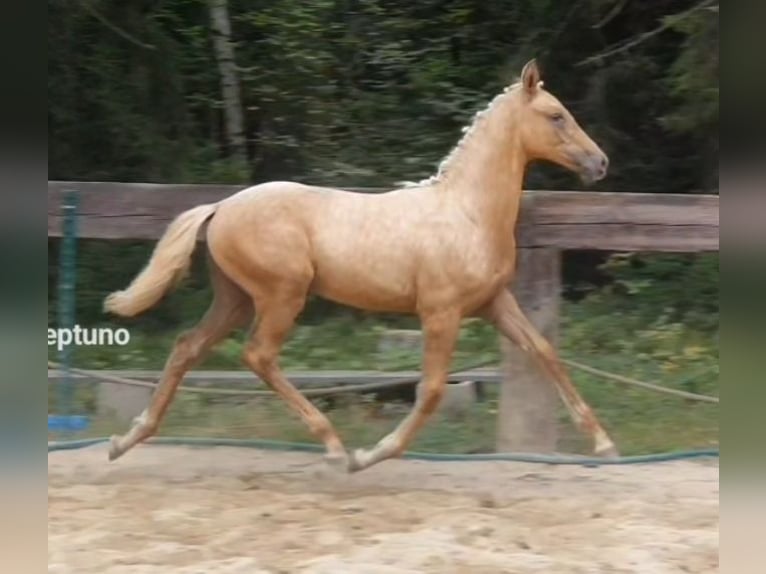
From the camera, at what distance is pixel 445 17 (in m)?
5.11

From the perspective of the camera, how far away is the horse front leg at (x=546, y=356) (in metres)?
4.59

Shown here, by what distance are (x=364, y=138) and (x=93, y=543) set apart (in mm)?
1964

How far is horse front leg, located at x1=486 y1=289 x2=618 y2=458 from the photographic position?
459 centimetres

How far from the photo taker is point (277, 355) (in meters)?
4.52

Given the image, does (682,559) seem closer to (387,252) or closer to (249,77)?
(387,252)

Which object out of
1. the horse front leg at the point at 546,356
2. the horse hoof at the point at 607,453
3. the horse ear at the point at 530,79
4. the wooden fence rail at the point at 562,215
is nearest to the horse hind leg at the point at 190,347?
the wooden fence rail at the point at 562,215

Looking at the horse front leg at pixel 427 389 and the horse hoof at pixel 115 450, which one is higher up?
the horse front leg at pixel 427 389

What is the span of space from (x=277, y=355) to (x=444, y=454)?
2.58 feet

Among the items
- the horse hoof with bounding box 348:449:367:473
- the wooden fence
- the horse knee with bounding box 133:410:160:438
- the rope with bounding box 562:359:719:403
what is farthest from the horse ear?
the horse knee with bounding box 133:410:160:438

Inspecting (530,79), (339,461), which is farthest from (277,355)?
(530,79)

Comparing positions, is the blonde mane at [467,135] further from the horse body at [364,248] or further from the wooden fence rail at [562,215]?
the wooden fence rail at [562,215]

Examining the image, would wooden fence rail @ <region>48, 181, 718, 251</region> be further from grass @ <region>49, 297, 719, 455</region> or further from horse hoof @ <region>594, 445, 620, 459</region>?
horse hoof @ <region>594, 445, 620, 459</region>

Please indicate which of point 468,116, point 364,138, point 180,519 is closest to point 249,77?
point 364,138

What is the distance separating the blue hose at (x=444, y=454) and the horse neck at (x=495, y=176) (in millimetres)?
844
